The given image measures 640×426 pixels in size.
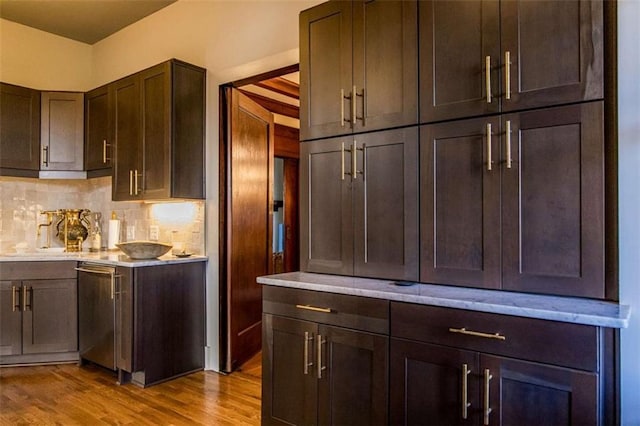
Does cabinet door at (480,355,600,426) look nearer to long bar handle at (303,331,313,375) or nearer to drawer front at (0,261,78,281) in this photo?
long bar handle at (303,331,313,375)

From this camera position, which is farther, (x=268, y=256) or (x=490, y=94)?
(x=268, y=256)

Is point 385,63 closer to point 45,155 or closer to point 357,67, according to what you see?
point 357,67

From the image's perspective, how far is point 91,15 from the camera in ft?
13.8

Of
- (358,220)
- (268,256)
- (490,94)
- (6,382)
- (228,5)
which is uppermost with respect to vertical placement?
(228,5)

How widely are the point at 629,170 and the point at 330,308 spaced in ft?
4.37

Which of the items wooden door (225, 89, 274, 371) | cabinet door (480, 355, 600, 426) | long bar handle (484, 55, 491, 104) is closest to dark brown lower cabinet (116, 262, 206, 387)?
wooden door (225, 89, 274, 371)

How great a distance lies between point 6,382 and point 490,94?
12.7 ft

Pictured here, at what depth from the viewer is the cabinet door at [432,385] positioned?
1.64 m

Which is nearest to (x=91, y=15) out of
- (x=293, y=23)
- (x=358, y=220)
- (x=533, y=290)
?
(x=293, y=23)

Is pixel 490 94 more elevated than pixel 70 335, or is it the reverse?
pixel 490 94

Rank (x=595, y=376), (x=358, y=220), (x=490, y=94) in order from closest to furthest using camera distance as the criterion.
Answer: (x=595, y=376), (x=490, y=94), (x=358, y=220)

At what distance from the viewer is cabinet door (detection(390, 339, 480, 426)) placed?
1636mm

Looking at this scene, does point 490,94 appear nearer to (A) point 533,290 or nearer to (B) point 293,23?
(A) point 533,290

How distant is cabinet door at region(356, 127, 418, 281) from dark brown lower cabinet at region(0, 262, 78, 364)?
109 inches
